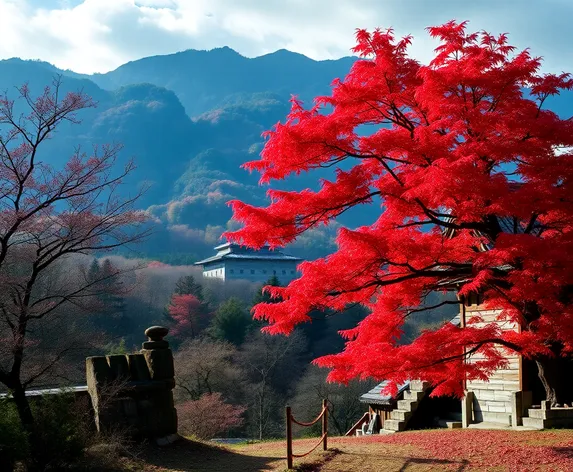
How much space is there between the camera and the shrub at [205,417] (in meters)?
24.7

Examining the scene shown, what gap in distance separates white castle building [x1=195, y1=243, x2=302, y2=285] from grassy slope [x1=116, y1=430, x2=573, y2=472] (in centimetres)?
5559

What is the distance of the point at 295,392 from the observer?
36062mm

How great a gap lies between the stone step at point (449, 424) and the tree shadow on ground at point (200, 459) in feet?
17.6

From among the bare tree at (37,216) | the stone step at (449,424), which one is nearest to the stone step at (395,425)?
the stone step at (449,424)

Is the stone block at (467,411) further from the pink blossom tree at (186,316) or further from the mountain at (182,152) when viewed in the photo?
the mountain at (182,152)

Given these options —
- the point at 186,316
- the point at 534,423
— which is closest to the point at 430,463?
the point at 534,423

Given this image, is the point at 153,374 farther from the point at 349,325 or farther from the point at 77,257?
the point at 77,257

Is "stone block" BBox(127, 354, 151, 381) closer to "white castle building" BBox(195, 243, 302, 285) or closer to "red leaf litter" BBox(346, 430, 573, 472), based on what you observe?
"red leaf litter" BBox(346, 430, 573, 472)

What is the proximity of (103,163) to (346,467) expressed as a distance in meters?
6.46

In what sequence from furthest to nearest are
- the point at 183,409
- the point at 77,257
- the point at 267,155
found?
the point at 77,257 < the point at 183,409 < the point at 267,155

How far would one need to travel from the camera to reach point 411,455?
9938mm

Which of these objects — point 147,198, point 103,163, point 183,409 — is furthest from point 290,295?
point 147,198

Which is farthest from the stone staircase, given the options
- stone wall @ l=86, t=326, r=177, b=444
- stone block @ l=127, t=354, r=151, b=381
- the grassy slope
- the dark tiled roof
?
stone block @ l=127, t=354, r=151, b=381

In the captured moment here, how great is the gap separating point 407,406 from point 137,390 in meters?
7.89
